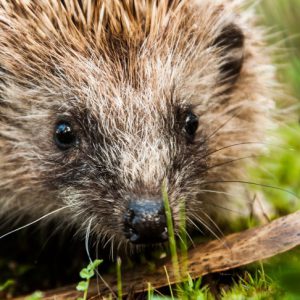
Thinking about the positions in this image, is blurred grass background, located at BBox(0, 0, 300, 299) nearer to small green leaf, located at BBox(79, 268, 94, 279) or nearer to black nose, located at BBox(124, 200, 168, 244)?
black nose, located at BBox(124, 200, 168, 244)

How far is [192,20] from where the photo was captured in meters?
2.93

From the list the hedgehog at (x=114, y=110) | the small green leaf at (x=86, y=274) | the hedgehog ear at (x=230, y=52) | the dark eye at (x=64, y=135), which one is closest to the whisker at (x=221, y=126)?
the hedgehog at (x=114, y=110)

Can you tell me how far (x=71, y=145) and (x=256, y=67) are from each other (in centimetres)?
114

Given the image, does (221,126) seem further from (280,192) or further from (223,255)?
(280,192)

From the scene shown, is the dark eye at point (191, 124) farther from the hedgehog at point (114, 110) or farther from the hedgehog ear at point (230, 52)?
the hedgehog ear at point (230, 52)

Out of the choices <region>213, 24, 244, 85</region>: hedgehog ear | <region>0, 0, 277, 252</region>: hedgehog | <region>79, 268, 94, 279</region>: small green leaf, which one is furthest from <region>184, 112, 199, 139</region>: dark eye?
<region>79, 268, 94, 279</region>: small green leaf

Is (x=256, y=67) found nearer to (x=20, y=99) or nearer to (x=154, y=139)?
(x=154, y=139)

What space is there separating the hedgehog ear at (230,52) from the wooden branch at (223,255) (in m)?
0.89

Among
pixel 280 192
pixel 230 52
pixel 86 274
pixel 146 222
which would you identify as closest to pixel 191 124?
pixel 230 52

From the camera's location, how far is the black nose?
225 centimetres

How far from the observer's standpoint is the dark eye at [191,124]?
110 inches

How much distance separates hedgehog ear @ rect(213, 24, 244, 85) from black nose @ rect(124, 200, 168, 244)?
1.08 m

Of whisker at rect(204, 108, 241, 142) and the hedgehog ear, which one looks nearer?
whisker at rect(204, 108, 241, 142)

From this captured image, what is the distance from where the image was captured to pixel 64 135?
8.93 ft
